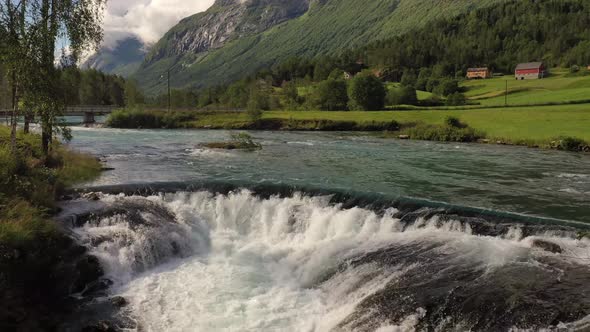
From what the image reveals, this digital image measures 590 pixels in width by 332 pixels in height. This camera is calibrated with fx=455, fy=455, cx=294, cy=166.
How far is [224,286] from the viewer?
64.6ft

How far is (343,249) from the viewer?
21.4 meters

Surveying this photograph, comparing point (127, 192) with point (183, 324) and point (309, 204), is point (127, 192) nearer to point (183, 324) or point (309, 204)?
point (309, 204)

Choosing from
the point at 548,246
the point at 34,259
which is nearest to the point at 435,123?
the point at 548,246

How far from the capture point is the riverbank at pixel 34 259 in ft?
52.2

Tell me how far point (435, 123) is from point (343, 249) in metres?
63.3

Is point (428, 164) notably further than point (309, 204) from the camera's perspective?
Yes

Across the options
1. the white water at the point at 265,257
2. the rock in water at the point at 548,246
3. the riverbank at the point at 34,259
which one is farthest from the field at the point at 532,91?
the riverbank at the point at 34,259

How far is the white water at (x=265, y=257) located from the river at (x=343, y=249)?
75 millimetres

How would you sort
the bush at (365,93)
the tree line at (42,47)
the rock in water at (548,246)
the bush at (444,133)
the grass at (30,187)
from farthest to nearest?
the bush at (365,93)
the bush at (444,133)
the tree line at (42,47)
the rock in water at (548,246)
the grass at (30,187)

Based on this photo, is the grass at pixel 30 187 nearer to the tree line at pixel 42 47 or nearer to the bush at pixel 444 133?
the tree line at pixel 42 47

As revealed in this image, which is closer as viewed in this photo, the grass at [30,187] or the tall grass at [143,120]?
the grass at [30,187]

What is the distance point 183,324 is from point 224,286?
10.4 ft

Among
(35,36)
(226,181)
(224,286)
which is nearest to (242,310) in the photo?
(224,286)

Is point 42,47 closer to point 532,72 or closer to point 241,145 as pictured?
point 241,145
